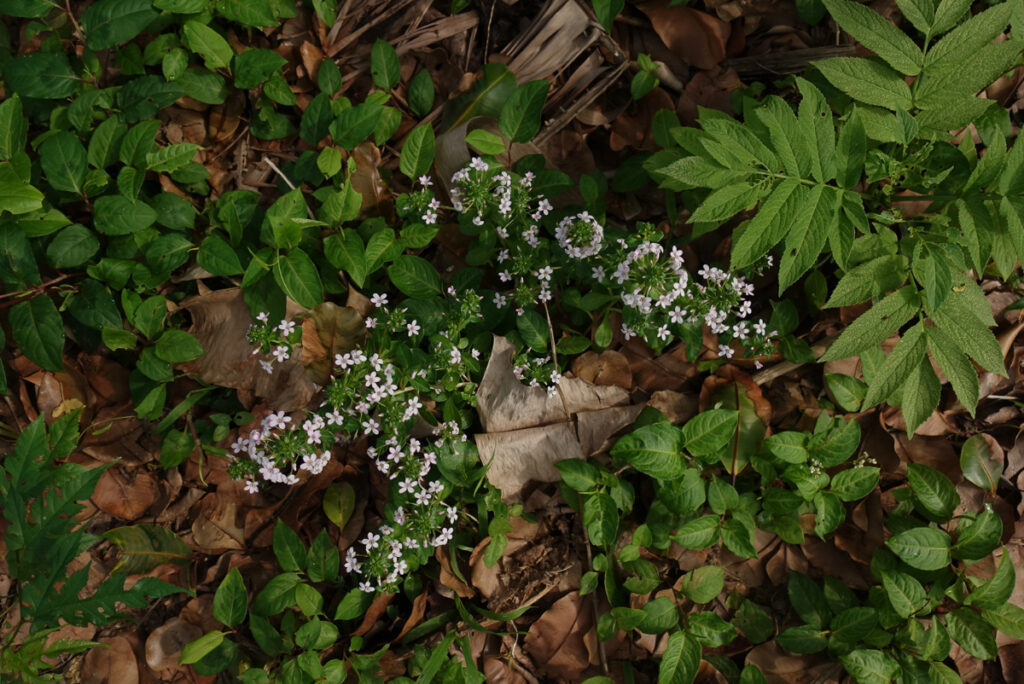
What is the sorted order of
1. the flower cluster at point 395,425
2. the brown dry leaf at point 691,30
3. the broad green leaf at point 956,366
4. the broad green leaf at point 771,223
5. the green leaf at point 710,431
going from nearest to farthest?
the broad green leaf at point 771,223
the broad green leaf at point 956,366
the flower cluster at point 395,425
the green leaf at point 710,431
the brown dry leaf at point 691,30

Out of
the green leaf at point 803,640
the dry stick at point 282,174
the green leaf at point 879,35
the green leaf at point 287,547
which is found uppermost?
the green leaf at point 879,35

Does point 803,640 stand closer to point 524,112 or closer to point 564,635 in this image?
point 564,635

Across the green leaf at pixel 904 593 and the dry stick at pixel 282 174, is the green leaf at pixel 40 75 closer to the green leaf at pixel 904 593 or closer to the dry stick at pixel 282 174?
the dry stick at pixel 282 174

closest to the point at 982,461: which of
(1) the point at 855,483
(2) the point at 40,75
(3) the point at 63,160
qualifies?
(1) the point at 855,483

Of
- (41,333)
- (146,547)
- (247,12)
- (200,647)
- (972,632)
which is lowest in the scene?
(200,647)

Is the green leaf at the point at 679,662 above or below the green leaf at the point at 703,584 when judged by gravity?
below

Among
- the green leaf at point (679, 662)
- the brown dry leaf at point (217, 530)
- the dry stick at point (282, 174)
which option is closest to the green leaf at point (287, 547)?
the brown dry leaf at point (217, 530)

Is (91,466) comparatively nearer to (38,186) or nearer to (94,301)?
(94,301)
